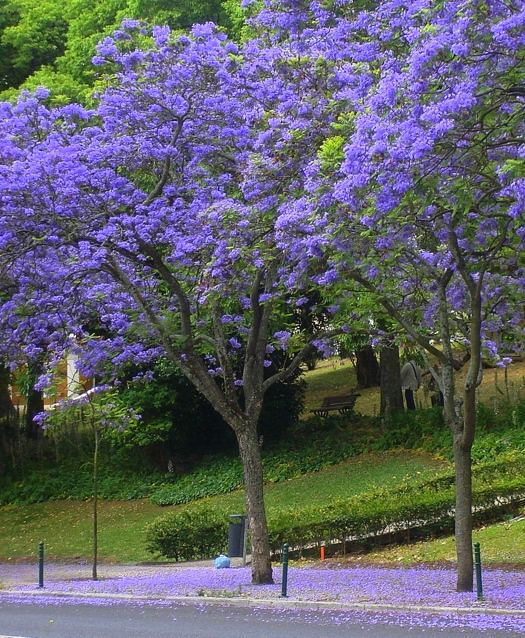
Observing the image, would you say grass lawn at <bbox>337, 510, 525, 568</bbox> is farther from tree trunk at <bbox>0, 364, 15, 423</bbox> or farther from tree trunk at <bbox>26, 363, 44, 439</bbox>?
tree trunk at <bbox>0, 364, 15, 423</bbox>

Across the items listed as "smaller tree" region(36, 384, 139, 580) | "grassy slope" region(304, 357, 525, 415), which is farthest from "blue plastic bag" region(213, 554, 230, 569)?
"grassy slope" region(304, 357, 525, 415)

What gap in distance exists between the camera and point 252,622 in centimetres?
1052

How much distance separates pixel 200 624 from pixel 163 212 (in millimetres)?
6402

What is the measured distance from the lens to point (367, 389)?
36.2 metres

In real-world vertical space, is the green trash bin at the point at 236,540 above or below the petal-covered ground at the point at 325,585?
above

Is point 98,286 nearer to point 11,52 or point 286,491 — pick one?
point 286,491

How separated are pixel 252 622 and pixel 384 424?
1674 centimetres

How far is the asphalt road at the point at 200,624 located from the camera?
30.9 feet

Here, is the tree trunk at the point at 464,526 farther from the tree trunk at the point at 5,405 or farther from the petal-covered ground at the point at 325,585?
the tree trunk at the point at 5,405

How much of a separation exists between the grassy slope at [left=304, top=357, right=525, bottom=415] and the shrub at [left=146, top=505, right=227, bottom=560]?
36.0ft

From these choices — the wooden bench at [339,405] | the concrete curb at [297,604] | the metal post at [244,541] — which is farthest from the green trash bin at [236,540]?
the wooden bench at [339,405]

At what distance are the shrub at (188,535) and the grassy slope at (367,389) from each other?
11.0 metres

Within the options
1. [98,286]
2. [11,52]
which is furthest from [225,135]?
[11,52]

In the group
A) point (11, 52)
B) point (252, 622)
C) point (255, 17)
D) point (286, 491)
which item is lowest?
point (252, 622)
